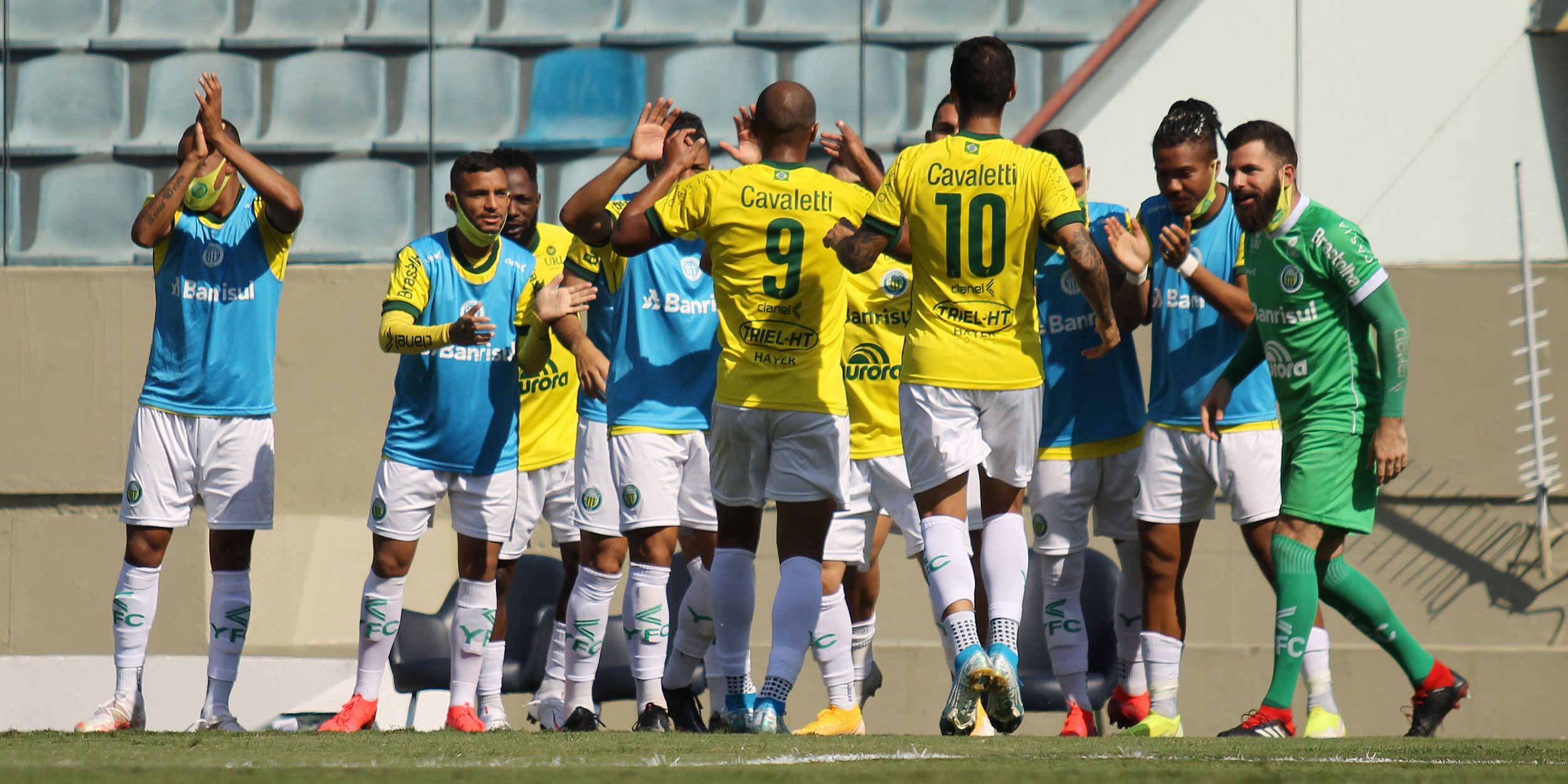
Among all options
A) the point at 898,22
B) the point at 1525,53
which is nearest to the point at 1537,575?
the point at 1525,53

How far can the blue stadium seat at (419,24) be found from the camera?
27.6 ft

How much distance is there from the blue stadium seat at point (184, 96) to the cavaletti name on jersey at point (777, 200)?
5.20m

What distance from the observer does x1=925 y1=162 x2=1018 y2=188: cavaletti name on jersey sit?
4211mm

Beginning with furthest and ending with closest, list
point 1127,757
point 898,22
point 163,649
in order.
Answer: point 898,22
point 163,649
point 1127,757

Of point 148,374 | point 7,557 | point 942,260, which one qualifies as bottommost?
point 7,557

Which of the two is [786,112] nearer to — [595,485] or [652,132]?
[652,132]

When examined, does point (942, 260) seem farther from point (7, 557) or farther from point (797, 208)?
point (7, 557)

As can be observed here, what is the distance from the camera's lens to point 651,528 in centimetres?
516

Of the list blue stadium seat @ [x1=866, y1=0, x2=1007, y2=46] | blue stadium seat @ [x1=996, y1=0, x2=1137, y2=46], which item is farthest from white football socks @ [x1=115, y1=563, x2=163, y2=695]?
blue stadium seat @ [x1=996, y1=0, x2=1137, y2=46]

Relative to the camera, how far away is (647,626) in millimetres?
5172

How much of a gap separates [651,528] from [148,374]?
1990 millimetres

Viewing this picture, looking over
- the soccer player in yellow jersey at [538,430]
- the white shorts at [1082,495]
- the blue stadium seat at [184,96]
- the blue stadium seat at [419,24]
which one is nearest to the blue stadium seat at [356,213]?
the blue stadium seat at [184,96]

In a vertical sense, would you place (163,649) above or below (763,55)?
below

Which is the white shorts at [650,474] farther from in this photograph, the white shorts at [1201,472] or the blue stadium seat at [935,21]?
the blue stadium seat at [935,21]
